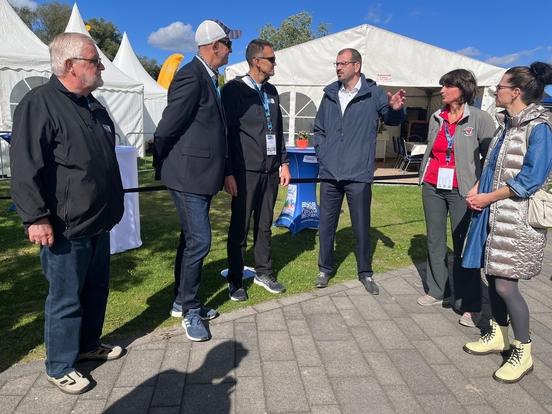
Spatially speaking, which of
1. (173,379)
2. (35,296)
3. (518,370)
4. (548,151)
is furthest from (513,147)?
(35,296)

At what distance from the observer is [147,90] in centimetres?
1797

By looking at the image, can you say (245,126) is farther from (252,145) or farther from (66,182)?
(66,182)

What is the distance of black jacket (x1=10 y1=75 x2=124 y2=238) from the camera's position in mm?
2141

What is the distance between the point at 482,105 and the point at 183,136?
11.5m

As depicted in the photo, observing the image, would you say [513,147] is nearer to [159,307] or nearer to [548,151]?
[548,151]

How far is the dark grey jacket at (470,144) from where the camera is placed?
11.2ft

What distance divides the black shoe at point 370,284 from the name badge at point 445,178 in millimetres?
1153

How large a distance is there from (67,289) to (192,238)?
3.12ft

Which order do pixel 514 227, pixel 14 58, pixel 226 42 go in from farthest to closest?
1. pixel 14 58
2. pixel 226 42
3. pixel 514 227

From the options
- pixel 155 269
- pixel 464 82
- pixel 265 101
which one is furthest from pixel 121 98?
pixel 464 82

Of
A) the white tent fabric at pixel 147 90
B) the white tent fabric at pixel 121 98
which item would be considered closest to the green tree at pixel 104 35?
the white tent fabric at pixel 147 90

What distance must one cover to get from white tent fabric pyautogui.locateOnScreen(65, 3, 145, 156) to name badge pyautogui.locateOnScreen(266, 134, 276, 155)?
34.1ft

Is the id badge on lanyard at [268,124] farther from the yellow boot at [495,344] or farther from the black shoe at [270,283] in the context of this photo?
the yellow boot at [495,344]

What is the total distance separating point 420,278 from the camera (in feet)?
15.0
